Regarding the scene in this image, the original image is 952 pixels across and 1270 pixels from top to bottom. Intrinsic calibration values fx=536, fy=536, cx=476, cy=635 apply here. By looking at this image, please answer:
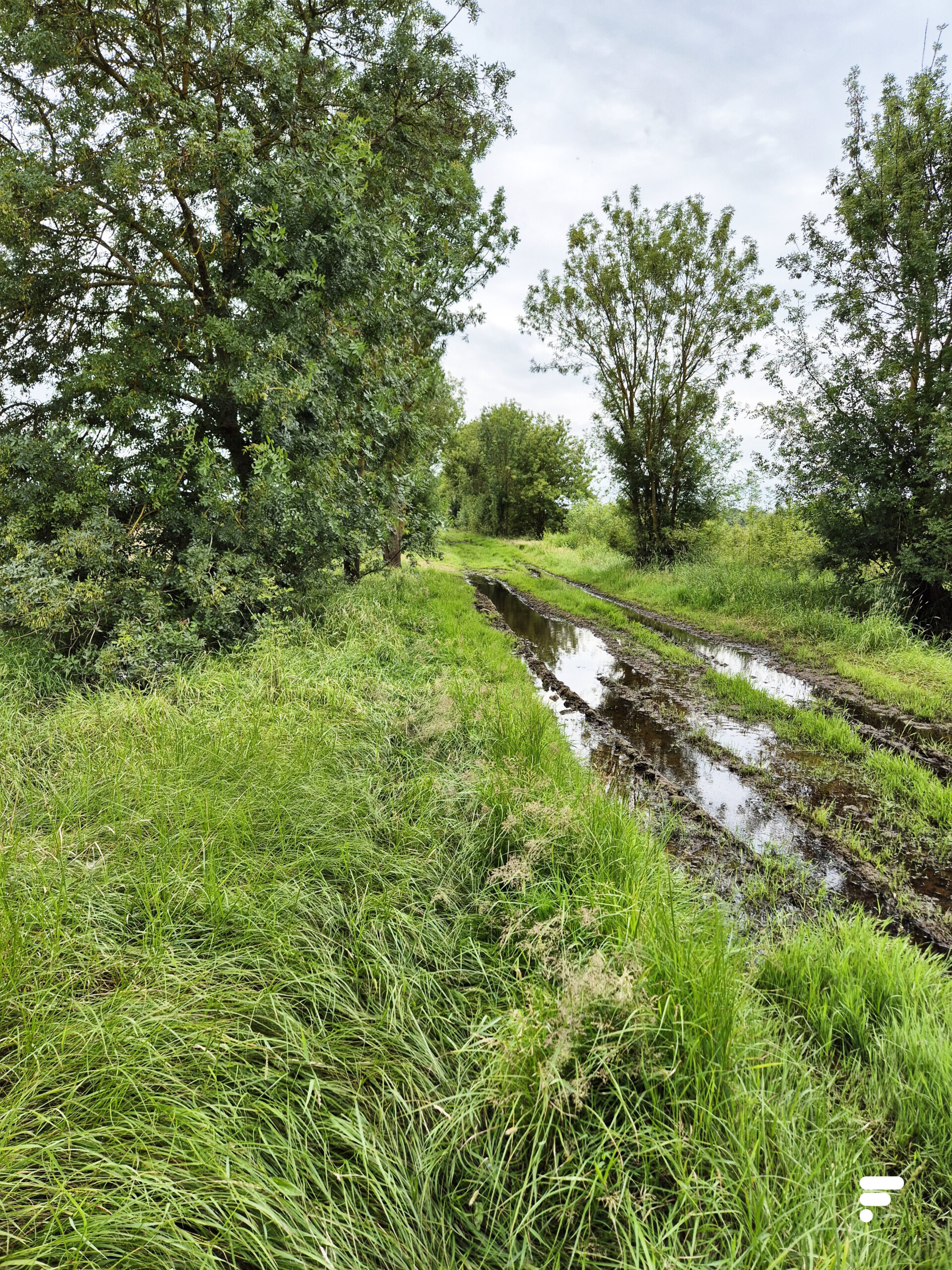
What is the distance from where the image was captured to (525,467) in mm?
41344

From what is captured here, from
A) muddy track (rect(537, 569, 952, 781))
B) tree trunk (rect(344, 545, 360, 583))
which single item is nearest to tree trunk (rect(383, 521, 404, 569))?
tree trunk (rect(344, 545, 360, 583))

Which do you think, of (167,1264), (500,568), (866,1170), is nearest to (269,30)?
(167,1264)

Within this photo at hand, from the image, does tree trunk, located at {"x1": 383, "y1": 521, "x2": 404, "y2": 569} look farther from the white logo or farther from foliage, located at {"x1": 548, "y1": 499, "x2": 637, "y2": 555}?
the white logo

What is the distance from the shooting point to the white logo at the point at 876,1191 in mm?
1490

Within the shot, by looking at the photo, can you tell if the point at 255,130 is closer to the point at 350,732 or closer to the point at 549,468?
the point at 350,732

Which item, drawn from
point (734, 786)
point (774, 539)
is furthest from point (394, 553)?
point (734, 786)

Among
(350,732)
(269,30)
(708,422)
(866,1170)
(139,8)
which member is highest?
(269,30)

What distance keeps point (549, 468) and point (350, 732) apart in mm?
40038

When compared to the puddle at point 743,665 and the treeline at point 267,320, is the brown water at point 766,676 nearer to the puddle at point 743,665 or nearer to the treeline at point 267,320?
the puddle at point 743,665

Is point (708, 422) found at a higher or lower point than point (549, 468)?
lower

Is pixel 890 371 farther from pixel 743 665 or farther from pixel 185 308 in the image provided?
pixel 185 308

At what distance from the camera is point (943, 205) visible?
9.20 m

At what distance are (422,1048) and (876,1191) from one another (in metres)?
1.46

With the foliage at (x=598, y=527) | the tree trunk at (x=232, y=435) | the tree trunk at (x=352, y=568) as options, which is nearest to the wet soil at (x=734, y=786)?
the tree trunk at (x=352, y=568)
